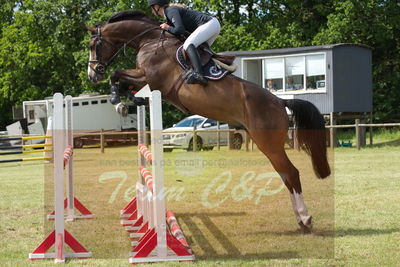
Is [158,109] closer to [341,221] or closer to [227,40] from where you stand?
[341,221]

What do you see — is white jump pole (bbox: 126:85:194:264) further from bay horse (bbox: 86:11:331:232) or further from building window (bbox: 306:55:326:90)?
building window (bbox: 306:55:326:90)

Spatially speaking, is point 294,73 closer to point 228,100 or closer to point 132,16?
point 132,16

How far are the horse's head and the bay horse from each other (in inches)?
1.0

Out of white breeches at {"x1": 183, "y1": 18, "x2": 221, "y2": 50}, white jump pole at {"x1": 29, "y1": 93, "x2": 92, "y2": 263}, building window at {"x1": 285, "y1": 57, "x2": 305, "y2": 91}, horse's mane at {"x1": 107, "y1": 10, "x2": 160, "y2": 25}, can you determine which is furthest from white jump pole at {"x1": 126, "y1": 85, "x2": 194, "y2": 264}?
building window at {"x1": 285, "y1": 57, "x2": 305, "y2": 91}

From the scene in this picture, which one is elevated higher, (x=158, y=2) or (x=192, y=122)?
(x=158, y=2)

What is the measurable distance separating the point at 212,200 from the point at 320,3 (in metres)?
20.6

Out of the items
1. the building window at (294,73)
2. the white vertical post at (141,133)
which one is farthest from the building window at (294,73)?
the white vertical post at (141,133)

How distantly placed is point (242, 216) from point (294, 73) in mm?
14707

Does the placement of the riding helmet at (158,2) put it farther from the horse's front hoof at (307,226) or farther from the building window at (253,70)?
the building window at (253,70)

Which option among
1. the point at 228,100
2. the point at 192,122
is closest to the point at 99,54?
the point at 228,100

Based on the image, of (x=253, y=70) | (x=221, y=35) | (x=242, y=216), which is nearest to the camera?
(x=242, y=216)

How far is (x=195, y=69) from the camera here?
18.5ft

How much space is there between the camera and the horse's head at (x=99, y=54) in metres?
6.34

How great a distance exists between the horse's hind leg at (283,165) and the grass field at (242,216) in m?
0.20
